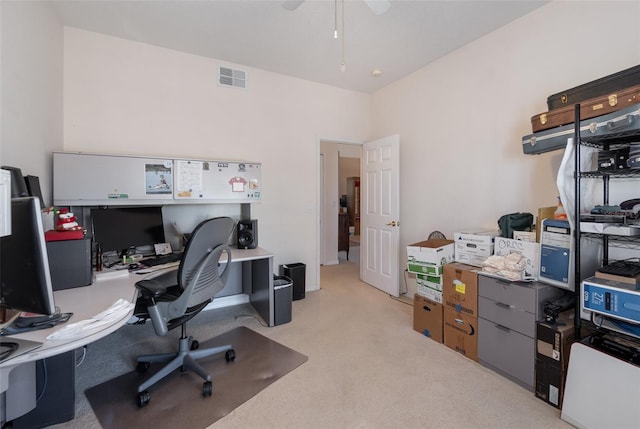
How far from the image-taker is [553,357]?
1.81m

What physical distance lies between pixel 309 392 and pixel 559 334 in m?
1.65

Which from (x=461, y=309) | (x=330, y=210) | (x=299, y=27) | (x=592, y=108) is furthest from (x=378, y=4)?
(x=330, y=210)

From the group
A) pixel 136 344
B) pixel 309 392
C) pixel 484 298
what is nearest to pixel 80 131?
pixel 136 344

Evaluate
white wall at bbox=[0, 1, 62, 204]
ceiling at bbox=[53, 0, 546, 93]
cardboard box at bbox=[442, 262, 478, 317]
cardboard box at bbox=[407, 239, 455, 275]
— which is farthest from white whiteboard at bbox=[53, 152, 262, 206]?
cardboard box at bbox=[442, 262, 478, 317]

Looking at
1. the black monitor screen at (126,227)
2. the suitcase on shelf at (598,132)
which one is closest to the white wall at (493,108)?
the suitcase on shelf at (598,132)

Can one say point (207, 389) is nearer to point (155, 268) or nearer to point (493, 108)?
point (155, 268)

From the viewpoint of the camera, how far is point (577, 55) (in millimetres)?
2172

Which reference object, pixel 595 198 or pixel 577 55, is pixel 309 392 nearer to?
pixel 595 198

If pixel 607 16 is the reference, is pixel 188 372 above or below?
below

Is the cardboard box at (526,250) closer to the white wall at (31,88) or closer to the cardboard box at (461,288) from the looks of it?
the cardboard box at (461,288)

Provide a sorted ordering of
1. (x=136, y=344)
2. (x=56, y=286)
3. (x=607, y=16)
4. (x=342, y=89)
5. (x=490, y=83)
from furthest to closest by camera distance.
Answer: (x=342, y=89) → (x=490, y=83) → (x=136, y=344) → (x=607, y=16) → (x=56, y=286)

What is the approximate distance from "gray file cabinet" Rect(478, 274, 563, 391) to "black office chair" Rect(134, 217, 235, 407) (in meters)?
2.07

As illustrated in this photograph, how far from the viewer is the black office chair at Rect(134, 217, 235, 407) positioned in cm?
183

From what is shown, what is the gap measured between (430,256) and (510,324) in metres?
0.83
